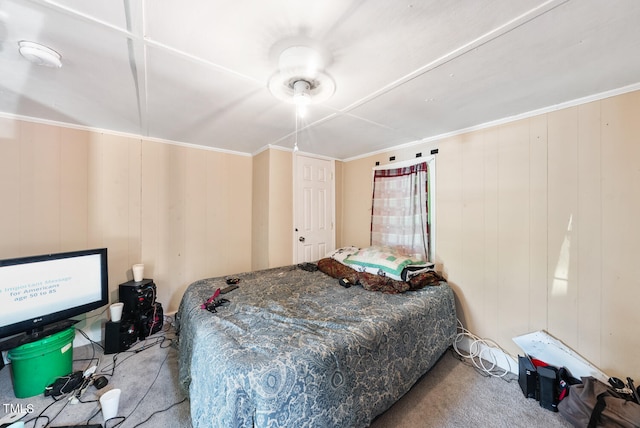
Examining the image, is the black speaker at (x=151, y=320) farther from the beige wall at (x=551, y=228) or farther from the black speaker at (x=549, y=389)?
the black speaker at (x=549, y=389)

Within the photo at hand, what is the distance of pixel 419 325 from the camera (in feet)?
6.00

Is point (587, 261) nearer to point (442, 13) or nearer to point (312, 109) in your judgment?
point (442, 13)

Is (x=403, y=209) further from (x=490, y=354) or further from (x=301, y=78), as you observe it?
(x=301, y=78)

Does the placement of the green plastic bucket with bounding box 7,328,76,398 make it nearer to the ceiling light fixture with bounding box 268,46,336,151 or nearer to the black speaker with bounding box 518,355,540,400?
the ceiling light fixture with bounding box 268,46,336,151

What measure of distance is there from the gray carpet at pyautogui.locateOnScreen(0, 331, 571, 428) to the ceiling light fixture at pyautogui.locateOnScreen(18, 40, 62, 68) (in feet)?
7.25

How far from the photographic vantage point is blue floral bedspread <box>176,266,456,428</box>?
1.07 meters

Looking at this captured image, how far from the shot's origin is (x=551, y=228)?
1.91 meters

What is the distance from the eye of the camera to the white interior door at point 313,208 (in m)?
3.36

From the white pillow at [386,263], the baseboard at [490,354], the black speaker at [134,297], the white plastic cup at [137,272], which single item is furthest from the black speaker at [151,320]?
the baseboard at [490,354]

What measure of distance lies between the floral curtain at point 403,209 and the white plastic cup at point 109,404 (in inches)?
113

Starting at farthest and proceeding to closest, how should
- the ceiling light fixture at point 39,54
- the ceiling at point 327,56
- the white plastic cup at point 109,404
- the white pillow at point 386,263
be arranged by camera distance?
the white pillow at point 386,263 → the white plastic cup at point 109,404 → the ceiling light fixture at point 39,54 → the ceiling at point 327,56

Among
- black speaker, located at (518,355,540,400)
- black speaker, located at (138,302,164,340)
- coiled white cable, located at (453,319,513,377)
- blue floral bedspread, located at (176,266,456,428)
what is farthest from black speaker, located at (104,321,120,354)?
black speaker, located at (518,355,540,400)

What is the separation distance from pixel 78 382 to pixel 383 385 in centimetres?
227

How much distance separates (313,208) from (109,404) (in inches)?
108
